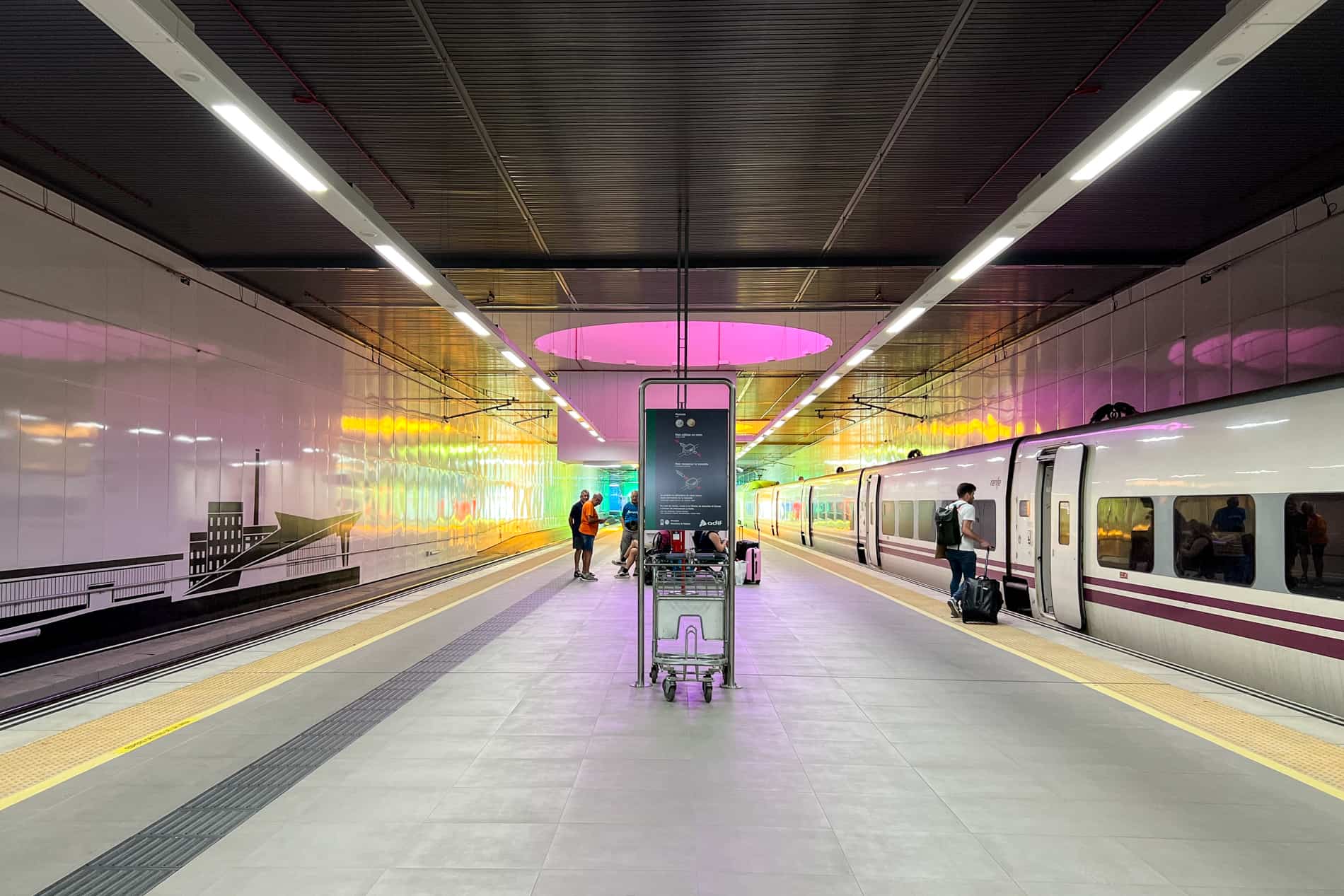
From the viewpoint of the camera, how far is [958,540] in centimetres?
1009

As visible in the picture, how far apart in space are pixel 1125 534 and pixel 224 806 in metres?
8.13

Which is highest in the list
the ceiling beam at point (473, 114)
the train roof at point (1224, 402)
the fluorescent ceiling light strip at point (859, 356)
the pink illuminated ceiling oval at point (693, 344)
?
the pink illuminated ceiling oval at point (693, 344)

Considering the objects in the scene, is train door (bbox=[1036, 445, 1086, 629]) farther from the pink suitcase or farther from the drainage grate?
the drainage grate

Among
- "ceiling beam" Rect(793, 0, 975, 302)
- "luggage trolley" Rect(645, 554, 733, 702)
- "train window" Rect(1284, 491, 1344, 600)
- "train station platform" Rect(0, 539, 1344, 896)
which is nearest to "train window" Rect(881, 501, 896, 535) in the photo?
"ceiling beam" Rect(793, 0, 975, 302)

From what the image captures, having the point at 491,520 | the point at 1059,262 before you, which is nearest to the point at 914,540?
the point at 1059,262

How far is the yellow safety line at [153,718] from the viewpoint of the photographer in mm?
4442

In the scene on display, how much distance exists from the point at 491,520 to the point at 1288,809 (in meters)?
26.9

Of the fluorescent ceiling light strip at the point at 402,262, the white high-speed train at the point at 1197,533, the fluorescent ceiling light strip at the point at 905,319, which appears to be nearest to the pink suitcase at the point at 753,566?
the white high-speed train at the point at 1197,533

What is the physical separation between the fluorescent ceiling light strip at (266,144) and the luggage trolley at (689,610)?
3.74m

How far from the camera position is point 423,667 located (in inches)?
282

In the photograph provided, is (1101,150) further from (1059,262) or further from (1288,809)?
(1059,262)

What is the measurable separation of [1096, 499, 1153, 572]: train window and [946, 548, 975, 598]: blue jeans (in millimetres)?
1643

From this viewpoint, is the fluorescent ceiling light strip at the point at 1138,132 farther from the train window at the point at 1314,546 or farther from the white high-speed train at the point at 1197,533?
the train window at the point at 1314,546

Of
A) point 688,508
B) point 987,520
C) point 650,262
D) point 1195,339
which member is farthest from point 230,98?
point 1195,339
